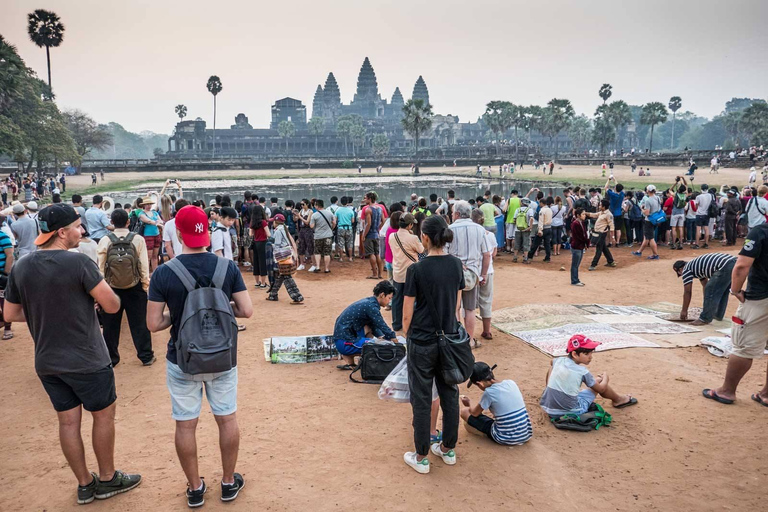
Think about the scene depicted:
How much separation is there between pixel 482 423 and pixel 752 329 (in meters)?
2.75

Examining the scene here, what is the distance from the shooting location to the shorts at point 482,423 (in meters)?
4.59

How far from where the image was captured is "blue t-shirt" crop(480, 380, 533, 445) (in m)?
4.46

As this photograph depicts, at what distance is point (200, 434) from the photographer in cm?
464

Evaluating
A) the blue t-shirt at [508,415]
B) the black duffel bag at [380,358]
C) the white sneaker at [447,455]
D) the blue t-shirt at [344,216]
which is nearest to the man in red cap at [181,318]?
the white sneaker at [447,455]

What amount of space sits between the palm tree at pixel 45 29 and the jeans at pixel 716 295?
64.4 meters

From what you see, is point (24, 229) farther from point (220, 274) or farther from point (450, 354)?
point (450, 354)

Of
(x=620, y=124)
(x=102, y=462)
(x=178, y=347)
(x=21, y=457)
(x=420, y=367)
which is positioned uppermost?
(x=620, y=124)

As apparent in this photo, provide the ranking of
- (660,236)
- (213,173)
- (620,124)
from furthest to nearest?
(620,124), (213,173), (660,236)

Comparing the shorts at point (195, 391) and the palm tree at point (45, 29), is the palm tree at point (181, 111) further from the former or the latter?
the shorts at point (195, 391)

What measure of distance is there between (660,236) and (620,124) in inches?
2944

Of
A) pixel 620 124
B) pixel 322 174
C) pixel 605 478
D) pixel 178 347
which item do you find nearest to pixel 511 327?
pixel 605 478

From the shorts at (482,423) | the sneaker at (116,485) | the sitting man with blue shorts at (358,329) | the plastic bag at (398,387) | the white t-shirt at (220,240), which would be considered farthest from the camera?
the white t-shirt at (220,240)

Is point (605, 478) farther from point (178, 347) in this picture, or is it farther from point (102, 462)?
point (102, 462)

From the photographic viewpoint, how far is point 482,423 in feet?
15.2
